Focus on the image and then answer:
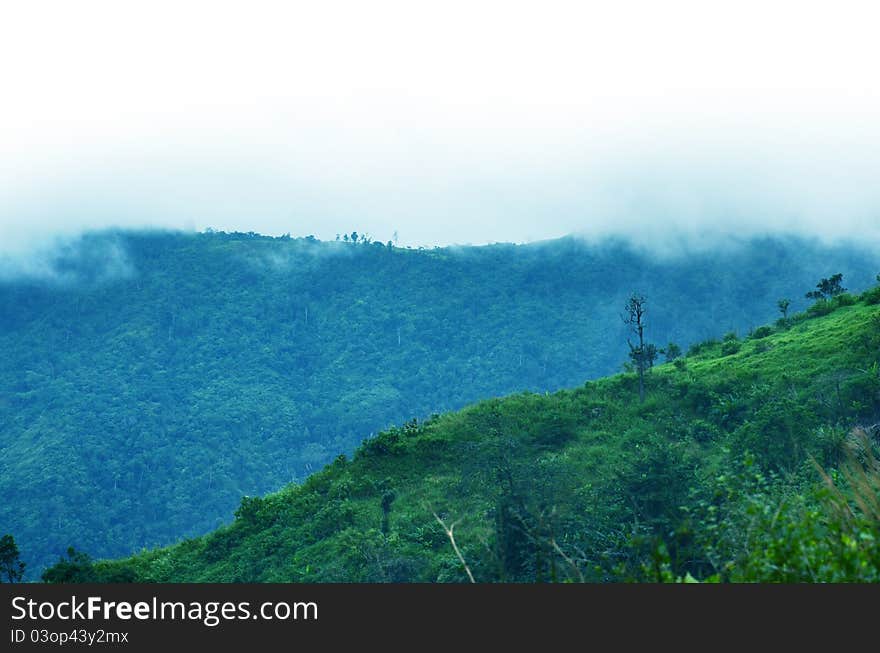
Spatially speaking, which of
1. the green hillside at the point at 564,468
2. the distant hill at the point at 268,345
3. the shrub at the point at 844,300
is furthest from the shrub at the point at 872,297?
the distant hill at the point at 268,345

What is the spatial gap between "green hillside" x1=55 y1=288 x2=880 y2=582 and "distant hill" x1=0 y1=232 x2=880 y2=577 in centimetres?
7839

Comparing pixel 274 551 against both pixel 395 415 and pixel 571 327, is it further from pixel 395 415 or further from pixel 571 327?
pixel 571 327

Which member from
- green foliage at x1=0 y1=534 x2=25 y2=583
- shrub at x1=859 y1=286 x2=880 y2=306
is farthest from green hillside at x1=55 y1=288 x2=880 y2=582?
green foliage at x1=0 y1=534 x2=25 y2=583

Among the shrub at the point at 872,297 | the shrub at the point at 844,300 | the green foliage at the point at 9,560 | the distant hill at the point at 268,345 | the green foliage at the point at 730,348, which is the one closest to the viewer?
the green foliage at the point at 9,560

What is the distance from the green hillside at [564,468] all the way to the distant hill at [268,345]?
78388 millimetres

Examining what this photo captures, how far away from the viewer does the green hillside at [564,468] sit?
63.0ft

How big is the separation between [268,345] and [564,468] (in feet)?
428

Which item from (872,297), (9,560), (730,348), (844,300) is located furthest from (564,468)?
(844,300)

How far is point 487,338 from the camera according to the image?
142250mm

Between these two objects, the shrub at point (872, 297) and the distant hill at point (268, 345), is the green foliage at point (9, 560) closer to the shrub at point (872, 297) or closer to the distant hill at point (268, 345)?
the shrub at point (872, 297)

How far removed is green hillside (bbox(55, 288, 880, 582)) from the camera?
1919 centimetres

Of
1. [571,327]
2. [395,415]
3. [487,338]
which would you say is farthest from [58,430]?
[571,327]

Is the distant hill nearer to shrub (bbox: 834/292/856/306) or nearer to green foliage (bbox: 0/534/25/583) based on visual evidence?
green foliage (bbox: 0/534/25/583)

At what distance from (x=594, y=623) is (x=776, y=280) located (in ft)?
482
